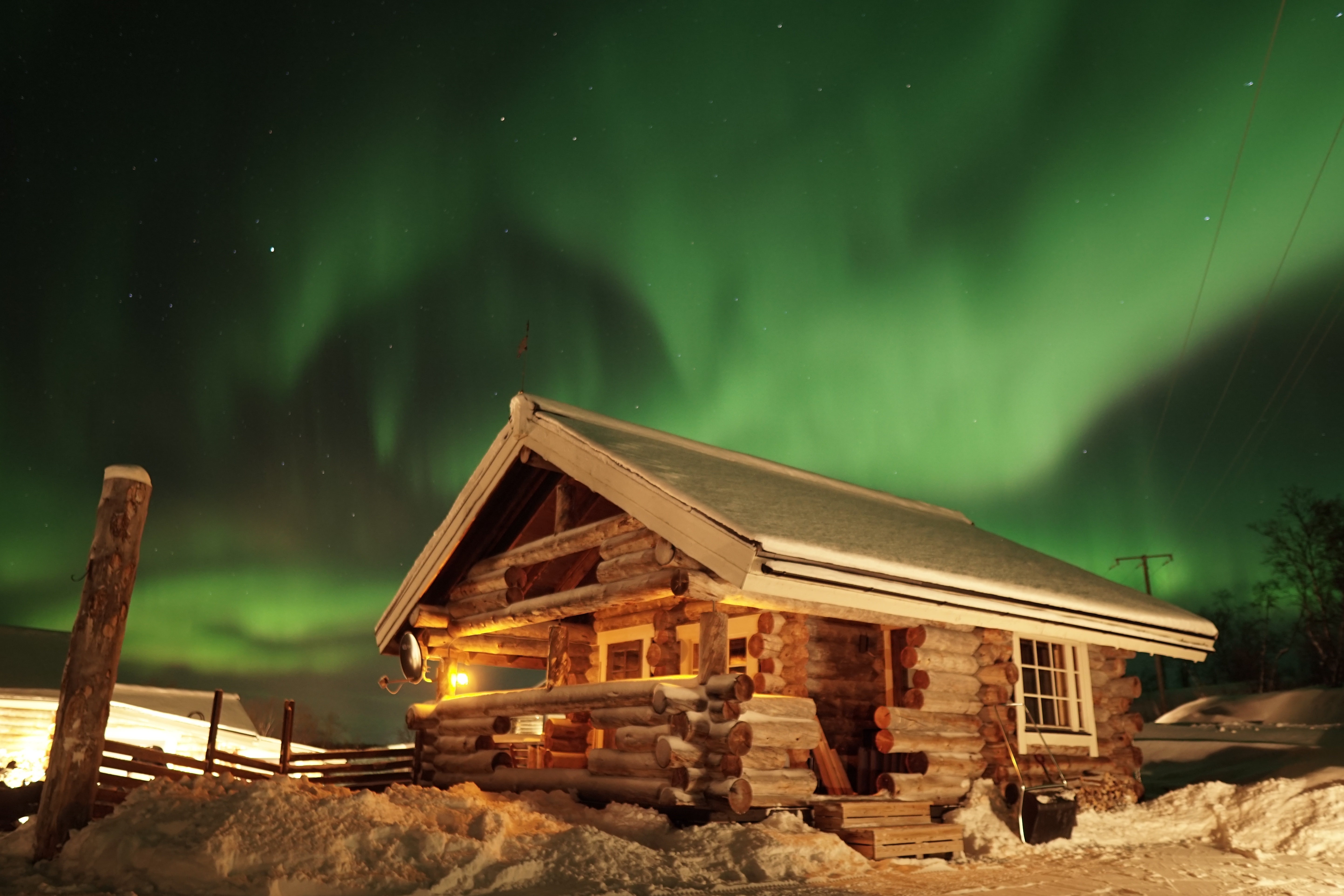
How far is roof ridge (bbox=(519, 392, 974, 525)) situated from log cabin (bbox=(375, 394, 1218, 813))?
3.1 inches

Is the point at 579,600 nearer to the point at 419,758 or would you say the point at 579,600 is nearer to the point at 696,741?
the point at 696,741

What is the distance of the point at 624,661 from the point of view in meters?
15.0

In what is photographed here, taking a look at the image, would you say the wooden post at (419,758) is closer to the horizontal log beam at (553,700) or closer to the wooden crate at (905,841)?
the horizontal log beam at (553,700)

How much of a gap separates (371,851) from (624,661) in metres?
8.32

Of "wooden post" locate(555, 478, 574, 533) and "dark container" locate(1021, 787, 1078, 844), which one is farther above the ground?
"wooden post" locate(555, 478, 574, 533)

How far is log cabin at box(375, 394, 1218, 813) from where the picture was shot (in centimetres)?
915

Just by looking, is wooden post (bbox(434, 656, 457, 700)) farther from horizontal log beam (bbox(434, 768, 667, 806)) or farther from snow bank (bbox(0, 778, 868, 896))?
snow bank (bbox(0, 778, 868, 896))

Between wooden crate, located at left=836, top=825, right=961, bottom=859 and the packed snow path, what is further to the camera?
wooden crate, located at left=836, top=825, right=961, bottom=859

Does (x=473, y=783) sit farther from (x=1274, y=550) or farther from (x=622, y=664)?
(x=1274, y=550)

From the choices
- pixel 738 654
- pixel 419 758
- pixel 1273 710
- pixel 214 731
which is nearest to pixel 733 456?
pixel 738 654

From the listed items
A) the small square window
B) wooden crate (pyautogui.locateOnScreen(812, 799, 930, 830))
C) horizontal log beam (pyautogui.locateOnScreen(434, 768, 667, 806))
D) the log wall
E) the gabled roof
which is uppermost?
the gabled roof

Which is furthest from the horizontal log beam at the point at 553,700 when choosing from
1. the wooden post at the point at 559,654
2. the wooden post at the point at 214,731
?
the wooden post at the point at 214,731

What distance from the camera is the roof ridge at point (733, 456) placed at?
12.5m

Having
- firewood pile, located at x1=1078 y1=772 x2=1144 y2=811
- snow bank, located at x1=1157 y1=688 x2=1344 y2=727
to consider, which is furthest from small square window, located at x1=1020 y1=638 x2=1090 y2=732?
snow bank, located at x1=1157 y1=688 x2=1344 y2=727
